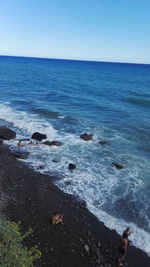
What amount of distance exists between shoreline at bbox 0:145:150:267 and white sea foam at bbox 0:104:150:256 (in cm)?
97

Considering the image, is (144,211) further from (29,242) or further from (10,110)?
(10,110)

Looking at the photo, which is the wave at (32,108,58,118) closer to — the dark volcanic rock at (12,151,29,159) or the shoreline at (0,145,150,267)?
the dark volcanic rock at (12,151,29,159)

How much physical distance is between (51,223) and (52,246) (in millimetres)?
1830

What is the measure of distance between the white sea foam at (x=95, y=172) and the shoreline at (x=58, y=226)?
3.20ft

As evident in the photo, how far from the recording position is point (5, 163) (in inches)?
924

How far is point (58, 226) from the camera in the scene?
16.1 m

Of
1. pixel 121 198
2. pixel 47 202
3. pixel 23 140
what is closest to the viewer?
pixel 47 202

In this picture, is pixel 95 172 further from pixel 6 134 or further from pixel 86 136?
pixel 6 134

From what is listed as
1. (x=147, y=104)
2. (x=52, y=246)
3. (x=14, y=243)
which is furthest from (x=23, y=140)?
(x=147, y=104)

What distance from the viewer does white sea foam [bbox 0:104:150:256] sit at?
18.2 metres

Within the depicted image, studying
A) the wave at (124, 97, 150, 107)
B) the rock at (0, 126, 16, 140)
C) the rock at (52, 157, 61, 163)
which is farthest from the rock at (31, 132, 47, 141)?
the wave at (124, 97, 150, 107)

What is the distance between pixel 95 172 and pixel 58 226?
8612 mm

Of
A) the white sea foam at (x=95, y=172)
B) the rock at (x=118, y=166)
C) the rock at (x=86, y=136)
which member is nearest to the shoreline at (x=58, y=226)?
the white sea foam at (x=95, y=172)

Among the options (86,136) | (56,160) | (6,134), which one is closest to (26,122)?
(6,134)
